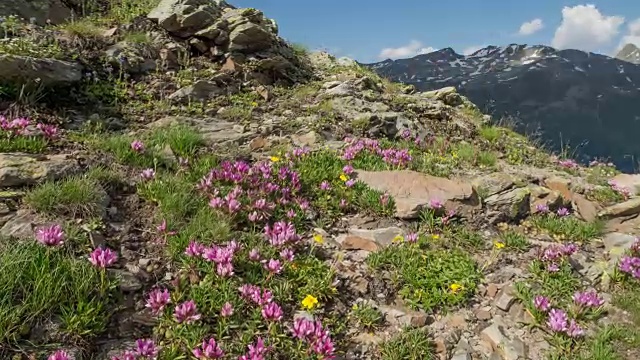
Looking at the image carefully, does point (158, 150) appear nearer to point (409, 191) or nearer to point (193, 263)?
point (193, 263)

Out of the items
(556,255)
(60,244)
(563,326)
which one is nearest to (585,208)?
(556,255)

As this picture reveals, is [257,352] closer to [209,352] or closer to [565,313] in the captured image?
[209,352]

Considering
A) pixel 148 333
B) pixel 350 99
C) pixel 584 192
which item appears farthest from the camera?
pixel 350 99

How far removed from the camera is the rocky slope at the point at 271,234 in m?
4.26

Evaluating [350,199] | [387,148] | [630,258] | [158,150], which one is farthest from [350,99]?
[630,258]

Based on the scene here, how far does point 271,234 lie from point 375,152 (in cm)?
423

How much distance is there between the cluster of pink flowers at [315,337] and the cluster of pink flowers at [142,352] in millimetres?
1317

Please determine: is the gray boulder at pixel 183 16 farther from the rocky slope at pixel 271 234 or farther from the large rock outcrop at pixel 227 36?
the rocky slope at pixel 271 234

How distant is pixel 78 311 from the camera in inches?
154

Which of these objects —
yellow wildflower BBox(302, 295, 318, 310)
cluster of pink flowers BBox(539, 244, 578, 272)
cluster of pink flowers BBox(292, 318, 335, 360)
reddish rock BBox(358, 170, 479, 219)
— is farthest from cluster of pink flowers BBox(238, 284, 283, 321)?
cluster of pink flowers BBox(539, 244, 578, 272)

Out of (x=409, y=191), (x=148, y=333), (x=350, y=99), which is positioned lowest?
(x=148, y=333)

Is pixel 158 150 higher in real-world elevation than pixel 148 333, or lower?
higher

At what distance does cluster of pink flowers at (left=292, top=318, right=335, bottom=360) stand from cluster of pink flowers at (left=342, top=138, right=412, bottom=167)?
4776 millimetres

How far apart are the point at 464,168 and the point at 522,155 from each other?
3.05 metres
